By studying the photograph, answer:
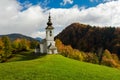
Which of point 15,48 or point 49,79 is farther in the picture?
point 15,48

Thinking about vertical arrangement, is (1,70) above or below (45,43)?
below

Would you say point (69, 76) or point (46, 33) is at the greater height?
point (46, 33)

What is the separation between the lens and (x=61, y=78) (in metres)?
51.1

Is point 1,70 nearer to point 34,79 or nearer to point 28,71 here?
point 28,71

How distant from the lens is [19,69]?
5878 cm

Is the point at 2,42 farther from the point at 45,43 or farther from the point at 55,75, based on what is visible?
the point at 55,75

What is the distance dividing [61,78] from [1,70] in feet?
43.0

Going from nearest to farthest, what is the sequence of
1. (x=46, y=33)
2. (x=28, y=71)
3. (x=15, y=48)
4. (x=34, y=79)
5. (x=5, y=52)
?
1. (x=34, y=79)
2. (x=28, y=71)
3. (x=46, y=33)
4. (x=5, y=52)
5. (x=15, y=48)

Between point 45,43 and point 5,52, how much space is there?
31659 mm

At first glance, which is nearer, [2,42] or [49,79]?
[49,79]

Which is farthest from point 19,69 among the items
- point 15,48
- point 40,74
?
point 15,48

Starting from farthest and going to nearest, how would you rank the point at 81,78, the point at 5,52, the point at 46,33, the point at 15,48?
1. the point at 15,48
2. the point at 5,52
3. the point at 46,33
4. the point at 81,78

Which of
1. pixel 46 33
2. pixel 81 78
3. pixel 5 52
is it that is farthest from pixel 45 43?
pixel 81 78

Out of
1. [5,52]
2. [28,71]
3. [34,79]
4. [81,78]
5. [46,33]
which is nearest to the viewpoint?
[34,79]
